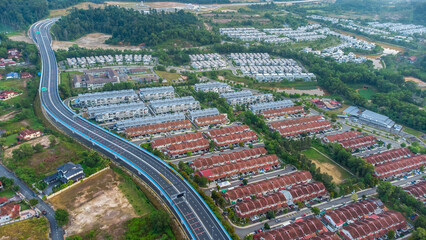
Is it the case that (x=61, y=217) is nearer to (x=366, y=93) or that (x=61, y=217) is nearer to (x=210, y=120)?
(x=210, y=120)

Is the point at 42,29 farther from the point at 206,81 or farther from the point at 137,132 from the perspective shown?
the point at 137,132

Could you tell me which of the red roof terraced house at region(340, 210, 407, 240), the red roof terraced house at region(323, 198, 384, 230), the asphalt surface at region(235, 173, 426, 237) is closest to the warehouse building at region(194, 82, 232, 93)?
the asphalt surface at region(235, 173, 426, 237)

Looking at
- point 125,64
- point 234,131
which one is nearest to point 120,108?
point 234,131

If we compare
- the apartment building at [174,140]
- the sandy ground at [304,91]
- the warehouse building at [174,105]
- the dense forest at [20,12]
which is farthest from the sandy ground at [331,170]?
the dense forest at [20,12]

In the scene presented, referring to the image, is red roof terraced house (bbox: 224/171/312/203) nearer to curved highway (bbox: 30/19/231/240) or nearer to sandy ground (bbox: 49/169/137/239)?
curved highway (bbox: 30/19/231/240)

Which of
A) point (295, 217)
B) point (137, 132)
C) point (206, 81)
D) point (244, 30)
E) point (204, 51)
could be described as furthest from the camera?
point (244, 30)

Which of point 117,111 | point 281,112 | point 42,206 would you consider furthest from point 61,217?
point 281,112
